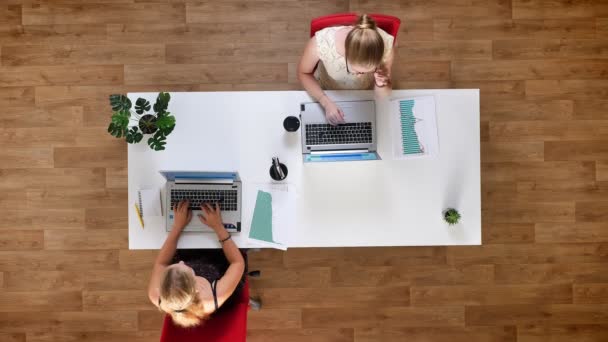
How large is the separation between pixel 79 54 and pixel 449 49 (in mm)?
2477

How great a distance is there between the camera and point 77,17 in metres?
2.80

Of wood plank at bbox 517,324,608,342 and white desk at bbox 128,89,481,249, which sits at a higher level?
white desk at bbox 128,89,481,249

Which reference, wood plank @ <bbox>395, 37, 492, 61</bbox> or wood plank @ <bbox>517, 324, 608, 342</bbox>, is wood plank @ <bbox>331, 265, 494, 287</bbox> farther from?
wood plank @ <bbox>395, 37, 492, 61</bbox>

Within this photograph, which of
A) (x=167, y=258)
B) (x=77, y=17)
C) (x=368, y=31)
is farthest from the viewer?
(x=77, y=17)

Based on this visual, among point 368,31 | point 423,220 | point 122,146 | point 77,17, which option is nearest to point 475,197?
point 423,220

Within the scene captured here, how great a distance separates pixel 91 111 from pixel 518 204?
2940 millimetres

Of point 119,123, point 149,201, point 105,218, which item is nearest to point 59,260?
point 105,218

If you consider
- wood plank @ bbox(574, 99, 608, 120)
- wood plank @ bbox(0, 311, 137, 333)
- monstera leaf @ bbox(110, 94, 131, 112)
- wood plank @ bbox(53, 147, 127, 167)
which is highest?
wood plank @ bbox(574, 99, 608, 120)


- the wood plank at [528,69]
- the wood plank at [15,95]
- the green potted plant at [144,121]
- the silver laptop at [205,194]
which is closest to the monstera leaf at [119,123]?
the green potted plant at [144,121]

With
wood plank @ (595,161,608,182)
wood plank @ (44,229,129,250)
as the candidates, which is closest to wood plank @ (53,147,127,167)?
wood plank @ (44,229,129,250)

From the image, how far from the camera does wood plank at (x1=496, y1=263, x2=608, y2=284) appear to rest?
285 cm

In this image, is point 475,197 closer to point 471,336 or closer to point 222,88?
point 471,336

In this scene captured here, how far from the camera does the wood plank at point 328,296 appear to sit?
9.29 feet

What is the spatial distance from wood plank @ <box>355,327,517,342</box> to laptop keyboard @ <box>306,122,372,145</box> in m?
1.51
